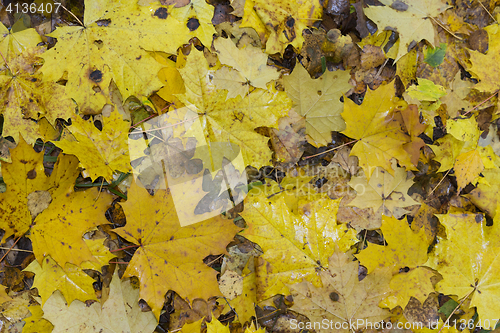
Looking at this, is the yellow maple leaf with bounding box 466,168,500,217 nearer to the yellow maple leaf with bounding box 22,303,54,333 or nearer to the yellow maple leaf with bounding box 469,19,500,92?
the yellow maple leaf with bounding box 469,19,500,92

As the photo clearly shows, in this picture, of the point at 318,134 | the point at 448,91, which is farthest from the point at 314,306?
the point at 448,91

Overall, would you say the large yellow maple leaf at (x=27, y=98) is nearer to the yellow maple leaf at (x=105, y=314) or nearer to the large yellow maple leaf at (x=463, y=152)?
the yellow maple leaf at (x=105, y=314)

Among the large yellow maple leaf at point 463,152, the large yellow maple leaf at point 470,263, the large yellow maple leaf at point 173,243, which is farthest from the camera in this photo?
the large yellow maple leaf at point 463,152

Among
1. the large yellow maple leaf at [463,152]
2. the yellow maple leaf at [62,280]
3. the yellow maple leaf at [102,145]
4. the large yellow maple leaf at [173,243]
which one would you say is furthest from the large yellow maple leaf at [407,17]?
the yellow maple leaf at [62,280]

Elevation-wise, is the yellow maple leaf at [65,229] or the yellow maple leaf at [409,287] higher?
the yellow maple leaf at [65,229]

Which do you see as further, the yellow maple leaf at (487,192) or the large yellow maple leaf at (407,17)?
the yellow maple leaf at (487,192)

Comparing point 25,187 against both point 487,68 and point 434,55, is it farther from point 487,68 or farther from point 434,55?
point 487,68

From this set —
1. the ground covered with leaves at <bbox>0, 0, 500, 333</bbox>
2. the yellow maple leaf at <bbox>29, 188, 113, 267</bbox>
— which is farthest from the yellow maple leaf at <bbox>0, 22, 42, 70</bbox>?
the yellow maple leaf at <bbox>29, 188, 113, 267</bbox>

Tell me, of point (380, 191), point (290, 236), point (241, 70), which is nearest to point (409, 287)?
point (380, 191)
